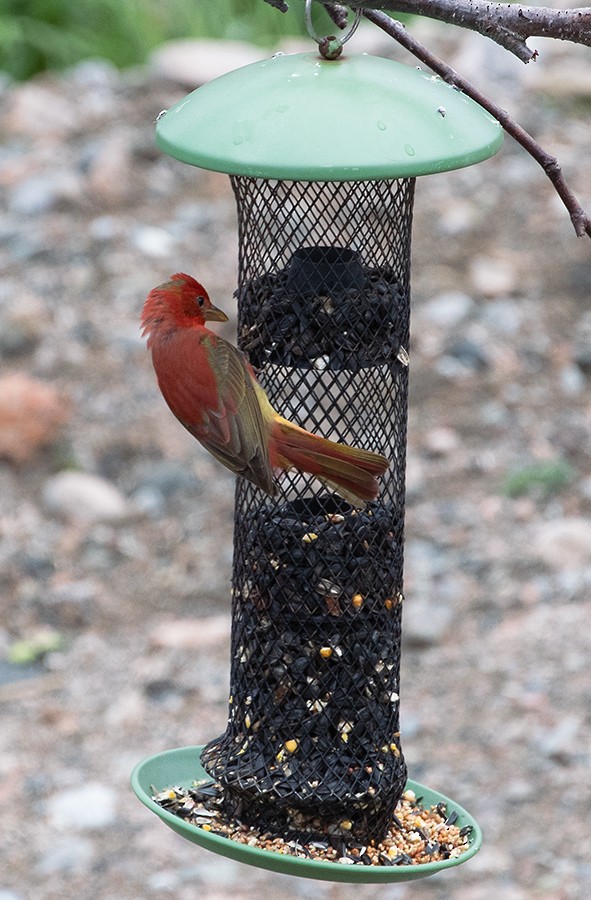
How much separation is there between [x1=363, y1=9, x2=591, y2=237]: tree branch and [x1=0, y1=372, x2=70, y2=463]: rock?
5019mm

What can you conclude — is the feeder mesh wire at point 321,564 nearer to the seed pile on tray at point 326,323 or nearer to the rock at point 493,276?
the seed pile on tray at point 326,323

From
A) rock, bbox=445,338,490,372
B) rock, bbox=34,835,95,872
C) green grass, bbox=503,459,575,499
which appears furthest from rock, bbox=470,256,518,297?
rock, bbox=34,835,95,872

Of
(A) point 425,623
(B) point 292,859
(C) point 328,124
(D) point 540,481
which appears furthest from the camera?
(D) point 540,481

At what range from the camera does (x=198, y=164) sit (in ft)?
10.1

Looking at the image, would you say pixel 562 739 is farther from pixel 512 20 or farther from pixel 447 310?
pixel 512 20

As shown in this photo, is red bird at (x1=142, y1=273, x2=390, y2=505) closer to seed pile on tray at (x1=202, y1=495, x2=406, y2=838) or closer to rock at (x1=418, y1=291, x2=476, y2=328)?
seed pile on tray at (x1=202, y1=495, x2=406, y2=838)

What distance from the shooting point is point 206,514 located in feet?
25.4

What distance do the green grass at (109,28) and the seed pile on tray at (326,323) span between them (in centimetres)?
837

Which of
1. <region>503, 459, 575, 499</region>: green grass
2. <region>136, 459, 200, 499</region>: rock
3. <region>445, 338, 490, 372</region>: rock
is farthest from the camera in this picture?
<region>445, 338, 490, 372</region>: rock

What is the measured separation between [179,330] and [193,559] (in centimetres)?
371

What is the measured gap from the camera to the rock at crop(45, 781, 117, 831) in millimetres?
6047

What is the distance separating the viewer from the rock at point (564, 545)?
23.4 ft

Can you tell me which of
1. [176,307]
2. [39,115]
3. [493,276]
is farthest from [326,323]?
[39,115]

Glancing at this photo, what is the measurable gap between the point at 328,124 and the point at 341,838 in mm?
1701
